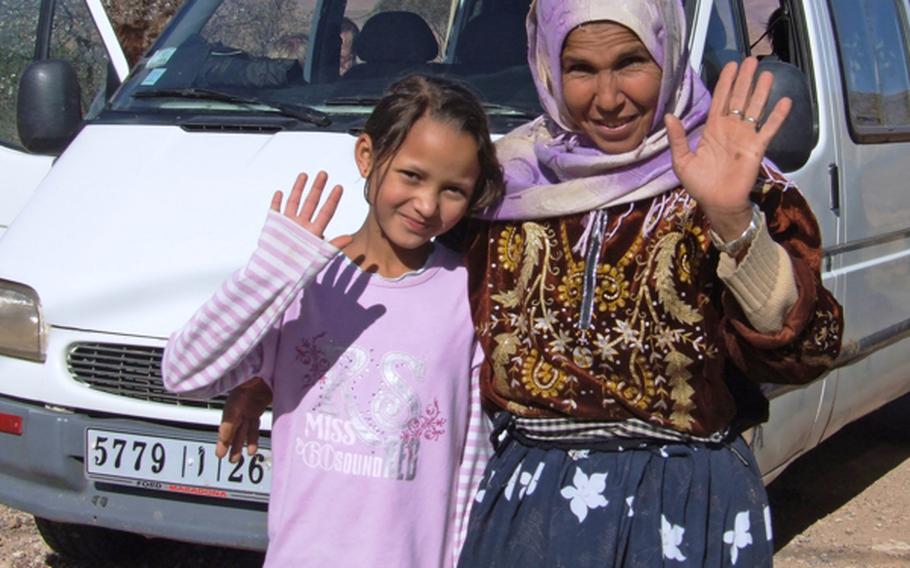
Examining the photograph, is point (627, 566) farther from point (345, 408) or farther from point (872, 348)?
point (872, 348)

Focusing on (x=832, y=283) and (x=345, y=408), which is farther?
(x=832, y=283)

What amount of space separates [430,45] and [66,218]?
49.7 inches

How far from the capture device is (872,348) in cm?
477

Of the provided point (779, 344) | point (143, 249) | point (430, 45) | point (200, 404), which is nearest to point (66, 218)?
point (143, 249)

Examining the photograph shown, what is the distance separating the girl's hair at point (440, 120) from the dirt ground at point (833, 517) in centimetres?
262

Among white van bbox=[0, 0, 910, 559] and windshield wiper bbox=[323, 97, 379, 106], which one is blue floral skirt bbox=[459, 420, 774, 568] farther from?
windshield wiper bbox=[323, 97, 379, 106]

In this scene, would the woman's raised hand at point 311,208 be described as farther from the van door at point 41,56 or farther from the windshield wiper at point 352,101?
the van door at point 41,56

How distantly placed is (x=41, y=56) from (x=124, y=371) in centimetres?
244

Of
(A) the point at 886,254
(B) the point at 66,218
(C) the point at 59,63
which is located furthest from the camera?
(A) the point at 886,254

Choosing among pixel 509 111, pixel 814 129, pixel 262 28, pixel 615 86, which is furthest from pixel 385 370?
pixel 262 28

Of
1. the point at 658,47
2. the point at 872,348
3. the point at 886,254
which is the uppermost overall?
Answer: the point at 658,47

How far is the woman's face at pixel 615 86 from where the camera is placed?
2.10m

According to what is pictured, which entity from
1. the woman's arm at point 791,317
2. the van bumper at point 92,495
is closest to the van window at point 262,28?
the van bumper at point 92,495

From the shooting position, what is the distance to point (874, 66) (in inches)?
199
